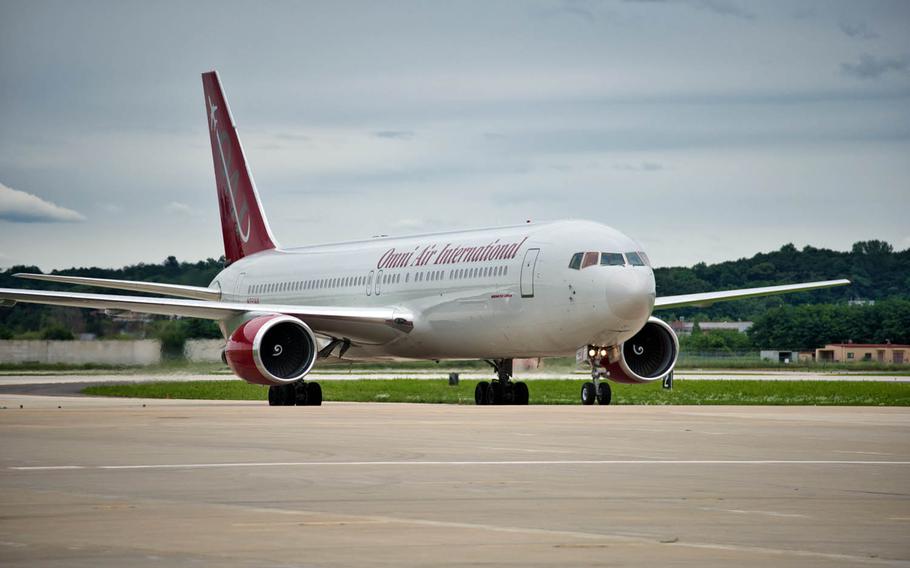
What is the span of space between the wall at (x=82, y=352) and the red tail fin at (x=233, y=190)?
379 centimetres

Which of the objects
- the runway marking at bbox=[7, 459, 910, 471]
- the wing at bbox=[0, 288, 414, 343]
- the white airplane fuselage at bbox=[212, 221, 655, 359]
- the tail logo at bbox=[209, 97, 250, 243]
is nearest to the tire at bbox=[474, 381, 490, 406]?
the white airplane fuselage at bbox=[212, 221, 655, 359]

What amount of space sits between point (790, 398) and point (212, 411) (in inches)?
593

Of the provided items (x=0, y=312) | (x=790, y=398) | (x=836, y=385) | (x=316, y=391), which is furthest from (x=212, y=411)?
(x=0, y=312)

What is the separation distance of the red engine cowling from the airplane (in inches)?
1.1

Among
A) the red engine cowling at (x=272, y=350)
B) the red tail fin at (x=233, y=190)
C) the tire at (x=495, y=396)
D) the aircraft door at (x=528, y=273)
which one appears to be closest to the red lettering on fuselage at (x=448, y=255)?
the aircraft door at (x=528, y=273)

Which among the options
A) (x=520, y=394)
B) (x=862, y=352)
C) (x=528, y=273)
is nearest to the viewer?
(x=528, y=273)

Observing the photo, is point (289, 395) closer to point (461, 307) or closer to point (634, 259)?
point (461, 307)

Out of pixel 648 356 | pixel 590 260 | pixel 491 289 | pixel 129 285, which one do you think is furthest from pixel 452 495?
pixel 129 285

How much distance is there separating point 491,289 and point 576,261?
2547 millimetres

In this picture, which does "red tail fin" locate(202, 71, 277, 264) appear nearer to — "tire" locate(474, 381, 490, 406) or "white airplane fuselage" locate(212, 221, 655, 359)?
"white airplane fuselage" locate(212, 221, 655, 359)

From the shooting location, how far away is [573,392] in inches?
1561

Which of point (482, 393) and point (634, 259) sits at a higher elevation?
point (634, 259)

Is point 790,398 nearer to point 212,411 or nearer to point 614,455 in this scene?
point 212,411

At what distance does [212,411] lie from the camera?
26609 millimetres
